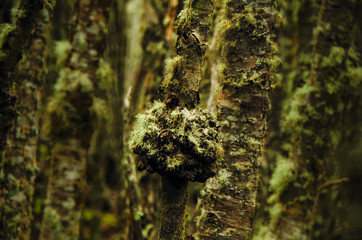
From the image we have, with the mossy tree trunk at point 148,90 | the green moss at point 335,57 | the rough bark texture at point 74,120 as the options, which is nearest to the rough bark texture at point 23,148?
the rough bark texture at point 74,120

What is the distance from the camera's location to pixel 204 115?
57.9 inches

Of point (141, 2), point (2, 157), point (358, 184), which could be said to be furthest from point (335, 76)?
point (2, 157)

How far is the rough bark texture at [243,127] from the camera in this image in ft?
6.58

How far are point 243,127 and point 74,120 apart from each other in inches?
95.6

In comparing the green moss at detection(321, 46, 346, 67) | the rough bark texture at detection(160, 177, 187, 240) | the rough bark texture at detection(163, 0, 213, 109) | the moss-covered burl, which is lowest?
the rough bark texture at detection(160, 177, 187, 240)

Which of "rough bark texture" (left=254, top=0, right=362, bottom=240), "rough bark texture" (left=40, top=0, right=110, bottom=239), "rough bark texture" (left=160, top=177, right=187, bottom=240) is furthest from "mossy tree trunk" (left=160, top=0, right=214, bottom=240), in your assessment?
"rough bark texture" (left=40, top=0, right=110, bottom=239)

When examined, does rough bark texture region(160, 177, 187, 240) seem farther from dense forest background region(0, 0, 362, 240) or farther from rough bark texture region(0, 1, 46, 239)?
rough bark texture region(0, 1, 46, 239)

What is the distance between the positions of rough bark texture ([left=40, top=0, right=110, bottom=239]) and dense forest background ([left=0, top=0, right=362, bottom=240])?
0.01 metres

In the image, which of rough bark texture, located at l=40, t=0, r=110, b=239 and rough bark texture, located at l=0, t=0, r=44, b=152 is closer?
rough bark texture, located at l=0, t=0, r=44, b=152

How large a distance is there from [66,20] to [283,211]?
606 cm

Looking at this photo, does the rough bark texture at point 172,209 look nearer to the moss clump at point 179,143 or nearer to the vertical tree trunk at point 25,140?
the moss clump at point 179,143

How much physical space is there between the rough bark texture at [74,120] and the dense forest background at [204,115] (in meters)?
0.01

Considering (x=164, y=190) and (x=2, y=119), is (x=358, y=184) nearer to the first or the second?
(x=164, y=190)

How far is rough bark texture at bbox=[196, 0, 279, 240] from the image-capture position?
201 cm
